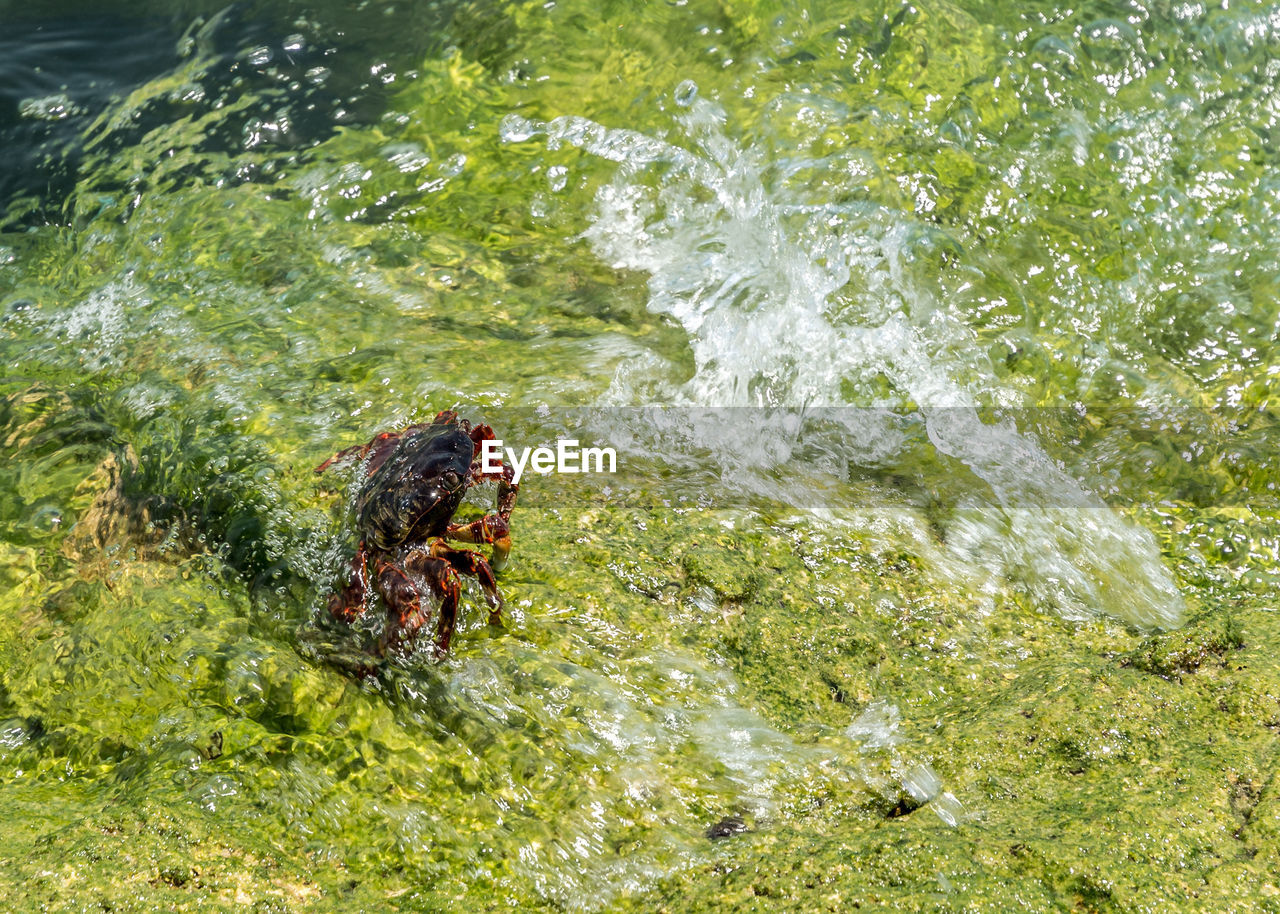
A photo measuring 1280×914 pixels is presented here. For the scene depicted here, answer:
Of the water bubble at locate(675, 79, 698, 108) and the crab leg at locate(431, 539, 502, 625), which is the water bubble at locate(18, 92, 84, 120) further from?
the crab leg at locate(431, 539, 502, 625)

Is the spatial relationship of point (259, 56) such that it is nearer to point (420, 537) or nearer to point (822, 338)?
point (822, 338)

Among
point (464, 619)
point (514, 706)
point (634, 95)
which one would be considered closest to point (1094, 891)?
point (514, 706)

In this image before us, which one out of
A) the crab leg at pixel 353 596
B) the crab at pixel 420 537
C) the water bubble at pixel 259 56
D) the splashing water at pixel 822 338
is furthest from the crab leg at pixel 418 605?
the water bubble at pixel 259 56

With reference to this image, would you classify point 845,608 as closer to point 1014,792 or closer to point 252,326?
point 1014,792

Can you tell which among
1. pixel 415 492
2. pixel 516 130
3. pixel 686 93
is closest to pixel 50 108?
pixel 516 130

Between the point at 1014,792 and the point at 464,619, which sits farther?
the point at 464,619
